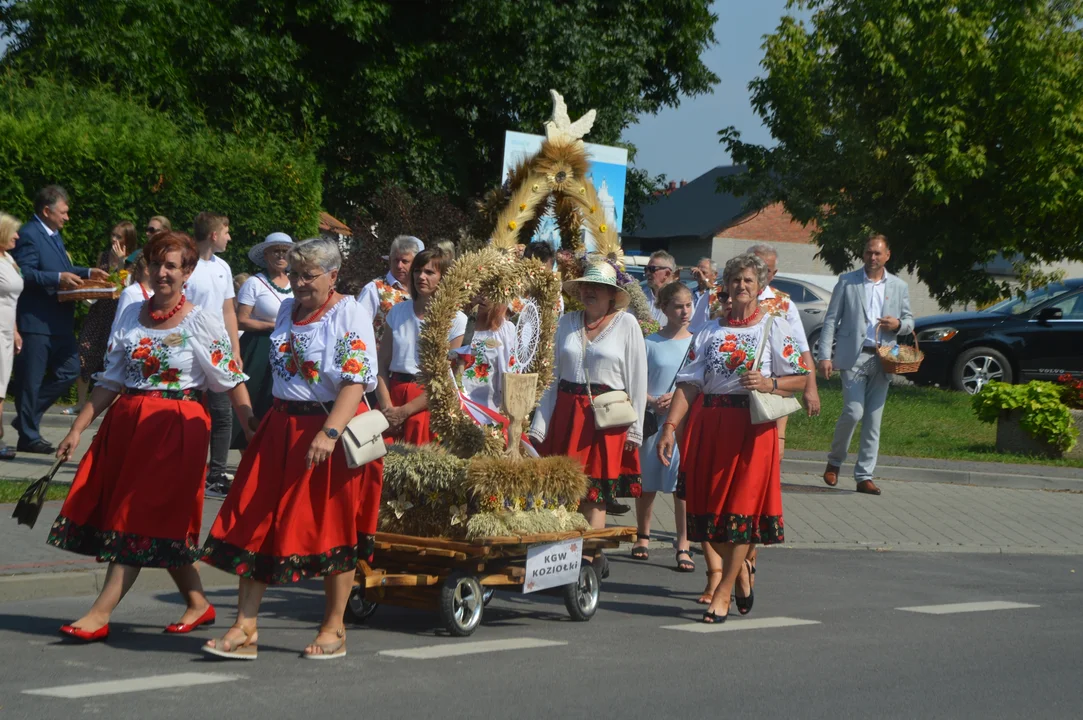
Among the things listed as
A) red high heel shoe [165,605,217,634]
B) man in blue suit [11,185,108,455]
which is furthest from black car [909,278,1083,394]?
red high heel shoe [165,605,217,634]

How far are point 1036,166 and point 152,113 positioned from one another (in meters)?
17.0

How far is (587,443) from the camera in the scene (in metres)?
8.47

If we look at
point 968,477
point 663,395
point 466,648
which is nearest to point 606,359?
point 663,395

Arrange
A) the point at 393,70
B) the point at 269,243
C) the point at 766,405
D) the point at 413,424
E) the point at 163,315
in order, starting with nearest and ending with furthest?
1. the point at 163,315
2. the point at 766,405
3. the point at 413,424
4. the point at 269,243
5. the point at 393,70

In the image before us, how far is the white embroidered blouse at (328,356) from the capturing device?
6359 mm

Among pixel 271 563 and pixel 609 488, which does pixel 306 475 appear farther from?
pixel 609 488

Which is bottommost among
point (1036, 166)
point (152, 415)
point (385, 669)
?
point (385, 669)

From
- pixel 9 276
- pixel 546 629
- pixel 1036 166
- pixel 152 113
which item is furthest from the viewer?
pixel 1036 166

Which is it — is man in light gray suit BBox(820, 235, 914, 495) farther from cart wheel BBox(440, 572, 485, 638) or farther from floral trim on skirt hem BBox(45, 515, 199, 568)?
floral trim on skirt hem BBox(45, 515, 199, 568)

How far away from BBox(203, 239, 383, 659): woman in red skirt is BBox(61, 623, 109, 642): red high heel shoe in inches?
25.0

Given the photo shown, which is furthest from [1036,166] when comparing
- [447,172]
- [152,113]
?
[152,113]

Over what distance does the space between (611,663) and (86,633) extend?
2.33 metres

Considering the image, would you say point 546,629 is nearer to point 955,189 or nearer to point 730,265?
point 730,265

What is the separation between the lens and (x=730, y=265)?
793 centimetres
